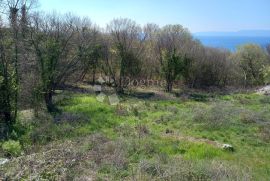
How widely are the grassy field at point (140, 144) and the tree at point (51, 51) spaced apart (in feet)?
4.65

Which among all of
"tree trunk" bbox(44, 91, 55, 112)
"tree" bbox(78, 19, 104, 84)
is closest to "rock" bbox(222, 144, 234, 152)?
"tree trunk" bbox(44, 91, 55, 112)

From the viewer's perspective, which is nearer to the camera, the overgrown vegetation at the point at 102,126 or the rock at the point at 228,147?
the overgrown vegetation at the point at 102,126

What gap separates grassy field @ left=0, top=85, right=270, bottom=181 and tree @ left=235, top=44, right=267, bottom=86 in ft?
84.5

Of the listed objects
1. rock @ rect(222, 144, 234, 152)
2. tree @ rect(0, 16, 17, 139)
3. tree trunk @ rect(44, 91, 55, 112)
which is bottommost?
rock @ rect(222, 144, 234, 152)

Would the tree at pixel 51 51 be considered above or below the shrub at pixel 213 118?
above

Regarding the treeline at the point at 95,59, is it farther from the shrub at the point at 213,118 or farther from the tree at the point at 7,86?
the shrub at the point at 213,118

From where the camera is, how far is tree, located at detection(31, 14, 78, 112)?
1800 centimetres

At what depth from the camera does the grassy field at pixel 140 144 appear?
8.09 metres

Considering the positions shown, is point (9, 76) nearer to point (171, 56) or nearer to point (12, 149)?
point (12, 149)

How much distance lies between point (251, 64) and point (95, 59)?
23234mm

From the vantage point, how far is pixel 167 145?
11656 millimetres

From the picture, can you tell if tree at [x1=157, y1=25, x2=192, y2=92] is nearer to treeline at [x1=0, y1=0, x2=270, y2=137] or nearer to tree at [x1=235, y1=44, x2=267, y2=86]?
treeline at [x1=0, y1=0, x2=270, y2=137]

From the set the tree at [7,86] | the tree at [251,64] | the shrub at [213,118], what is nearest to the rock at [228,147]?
the shrub at [213,118]

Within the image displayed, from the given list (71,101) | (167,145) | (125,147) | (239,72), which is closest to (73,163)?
(125,147)
